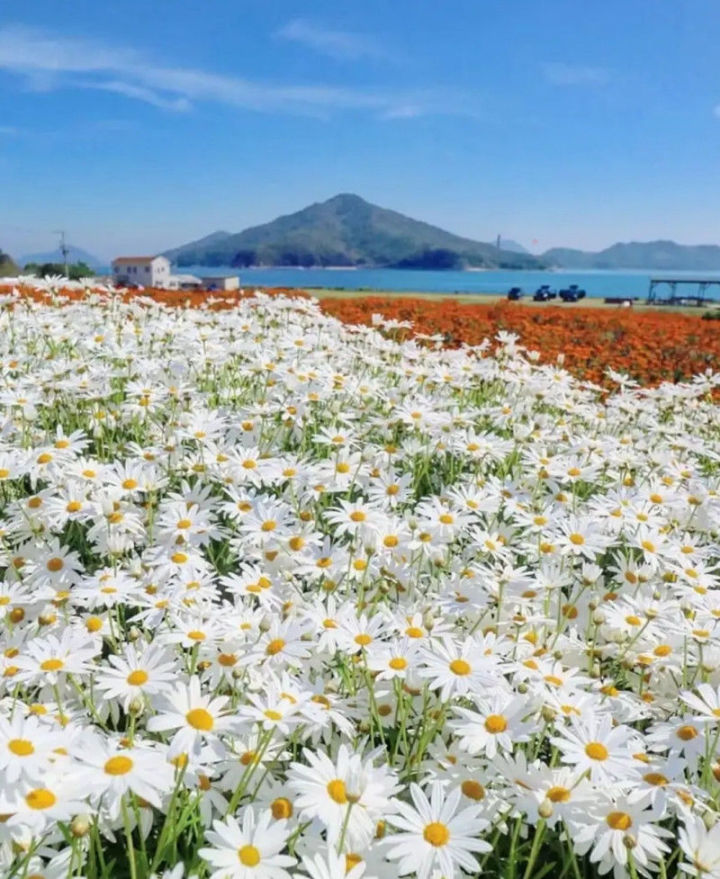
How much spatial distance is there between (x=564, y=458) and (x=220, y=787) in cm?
278

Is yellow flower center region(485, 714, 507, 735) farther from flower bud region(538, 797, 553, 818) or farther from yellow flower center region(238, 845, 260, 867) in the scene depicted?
yellow flower center region(238, 845, 260, 867)

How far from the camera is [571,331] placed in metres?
12.2

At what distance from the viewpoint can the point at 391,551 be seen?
9.12ft

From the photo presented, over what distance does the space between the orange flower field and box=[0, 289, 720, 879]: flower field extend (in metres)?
4.61

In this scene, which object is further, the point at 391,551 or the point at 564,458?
the point at 564,458

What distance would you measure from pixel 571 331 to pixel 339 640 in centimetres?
1100

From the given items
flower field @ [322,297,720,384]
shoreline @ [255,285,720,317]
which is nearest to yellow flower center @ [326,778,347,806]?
flower field @ [322,297,720,384]

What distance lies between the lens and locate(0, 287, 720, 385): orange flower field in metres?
9.91

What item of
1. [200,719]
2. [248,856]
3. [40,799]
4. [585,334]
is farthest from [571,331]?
[40,799]

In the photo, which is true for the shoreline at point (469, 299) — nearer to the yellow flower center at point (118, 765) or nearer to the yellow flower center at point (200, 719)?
the yellow flower center at point (200, 719)

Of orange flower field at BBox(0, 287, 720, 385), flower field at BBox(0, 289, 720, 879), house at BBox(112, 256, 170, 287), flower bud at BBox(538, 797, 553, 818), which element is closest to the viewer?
flower bud at BBox(538, 797, 553, 818)

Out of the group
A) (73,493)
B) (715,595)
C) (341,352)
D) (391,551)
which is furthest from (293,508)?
(341,352)

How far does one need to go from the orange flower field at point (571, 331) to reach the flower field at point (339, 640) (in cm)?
461

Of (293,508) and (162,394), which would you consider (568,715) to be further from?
(162,394)
